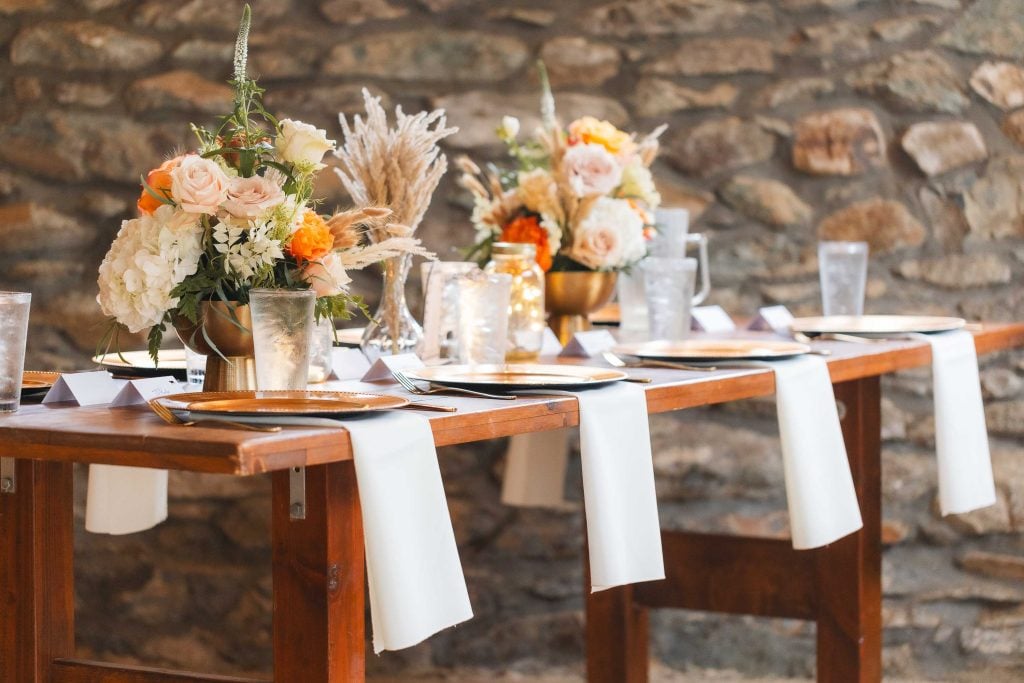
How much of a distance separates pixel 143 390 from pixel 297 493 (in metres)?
0.31

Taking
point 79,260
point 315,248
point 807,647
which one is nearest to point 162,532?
point 79,260

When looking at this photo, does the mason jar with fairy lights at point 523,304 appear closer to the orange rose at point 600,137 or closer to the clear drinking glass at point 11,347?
the orange rose at point 600,137

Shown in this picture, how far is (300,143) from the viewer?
165cm

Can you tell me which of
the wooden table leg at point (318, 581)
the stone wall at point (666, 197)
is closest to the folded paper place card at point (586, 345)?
the wooden table leg at point (318, 581)

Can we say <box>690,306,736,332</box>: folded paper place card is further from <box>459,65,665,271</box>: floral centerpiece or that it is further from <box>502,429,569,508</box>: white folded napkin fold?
<box>502,429,569,508</box>: white folded napkin fold

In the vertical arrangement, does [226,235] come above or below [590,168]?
below

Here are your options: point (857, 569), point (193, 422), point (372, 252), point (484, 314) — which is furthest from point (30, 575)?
point (857, 569)

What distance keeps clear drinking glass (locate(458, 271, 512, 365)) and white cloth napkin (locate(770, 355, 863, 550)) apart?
→ 0.39 meters

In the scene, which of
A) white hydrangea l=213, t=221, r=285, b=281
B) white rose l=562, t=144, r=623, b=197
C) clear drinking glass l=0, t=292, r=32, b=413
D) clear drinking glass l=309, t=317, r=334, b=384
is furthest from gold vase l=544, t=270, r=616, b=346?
clear drinking glass l=0, t=292, r=32, b=413

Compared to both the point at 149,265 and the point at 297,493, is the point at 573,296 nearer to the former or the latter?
the point at 149,265

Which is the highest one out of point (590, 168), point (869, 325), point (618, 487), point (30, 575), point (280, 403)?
point (590, 168)

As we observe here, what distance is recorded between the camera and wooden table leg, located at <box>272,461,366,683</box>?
1.39 m

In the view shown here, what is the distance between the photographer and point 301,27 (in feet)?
10.9

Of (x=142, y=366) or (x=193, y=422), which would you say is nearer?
(x=193, y=422)
